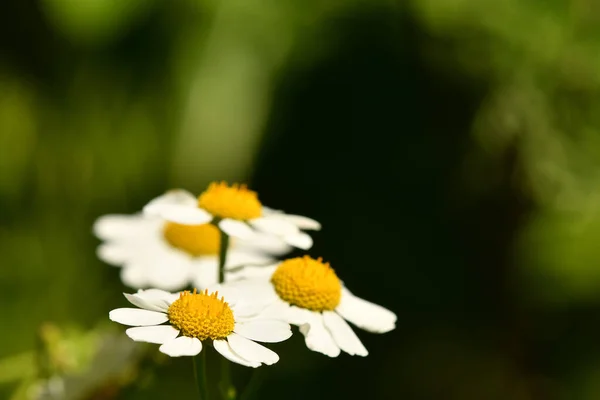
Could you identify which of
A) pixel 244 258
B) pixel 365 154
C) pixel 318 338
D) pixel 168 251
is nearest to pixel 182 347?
pixel 318 338

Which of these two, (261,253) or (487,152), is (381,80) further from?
(261,253)

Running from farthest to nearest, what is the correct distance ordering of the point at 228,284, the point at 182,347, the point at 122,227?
the point at 122,227
the point at 228,284
the point at 182,347

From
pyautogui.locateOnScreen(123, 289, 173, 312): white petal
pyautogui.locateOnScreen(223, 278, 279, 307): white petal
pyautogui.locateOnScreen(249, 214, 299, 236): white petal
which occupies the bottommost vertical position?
pyautogui.locateOnScreen(123, 289, 173, 312): white petal

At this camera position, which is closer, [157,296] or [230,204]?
[157,296]

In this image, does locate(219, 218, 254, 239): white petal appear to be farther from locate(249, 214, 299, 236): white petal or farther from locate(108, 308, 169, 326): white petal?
locate(108, 308, 169, 326): white petal

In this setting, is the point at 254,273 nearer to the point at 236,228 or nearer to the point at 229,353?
the point at 236,228

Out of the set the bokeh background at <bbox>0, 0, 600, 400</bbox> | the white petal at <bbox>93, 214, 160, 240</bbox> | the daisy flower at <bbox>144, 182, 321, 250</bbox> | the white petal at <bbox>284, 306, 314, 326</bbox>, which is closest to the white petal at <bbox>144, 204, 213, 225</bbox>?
the daisy flower at <bbox>144, 182, 321, 250</bbox>

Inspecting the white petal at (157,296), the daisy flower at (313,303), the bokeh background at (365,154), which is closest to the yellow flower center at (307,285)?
the daisy flower at (313,303)

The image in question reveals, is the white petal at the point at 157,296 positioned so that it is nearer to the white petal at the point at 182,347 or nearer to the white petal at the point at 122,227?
the white petal at the point at 182,347
